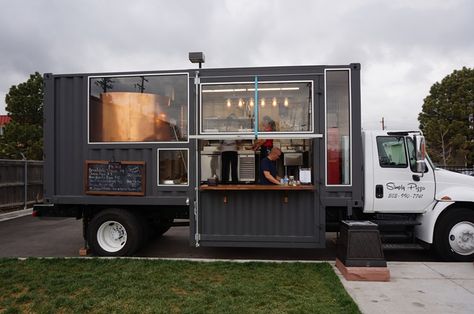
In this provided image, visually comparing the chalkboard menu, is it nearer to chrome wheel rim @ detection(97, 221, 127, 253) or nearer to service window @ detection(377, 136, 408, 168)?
chrome wheel rim @ detection(97, 221, 127, 253)

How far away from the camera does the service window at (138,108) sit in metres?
6.43

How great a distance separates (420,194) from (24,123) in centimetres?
2128

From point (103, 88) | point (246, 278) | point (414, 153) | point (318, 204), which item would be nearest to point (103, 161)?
point (103, 88)

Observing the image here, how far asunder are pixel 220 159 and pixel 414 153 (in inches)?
132

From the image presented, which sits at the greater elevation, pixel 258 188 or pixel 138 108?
pixel 138 108

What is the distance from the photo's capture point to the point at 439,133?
2788cm

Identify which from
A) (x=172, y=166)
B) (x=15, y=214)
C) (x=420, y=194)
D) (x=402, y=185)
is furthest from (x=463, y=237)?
(x=15, y=214)

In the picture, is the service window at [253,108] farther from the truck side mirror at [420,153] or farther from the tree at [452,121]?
the tree at [452,121]

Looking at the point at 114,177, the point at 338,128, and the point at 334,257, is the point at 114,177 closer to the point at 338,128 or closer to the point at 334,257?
the point at 338,128

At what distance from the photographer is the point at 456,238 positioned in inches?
247

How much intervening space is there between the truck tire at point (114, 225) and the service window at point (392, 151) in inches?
176

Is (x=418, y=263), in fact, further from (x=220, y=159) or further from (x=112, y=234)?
(x=112, y=234)

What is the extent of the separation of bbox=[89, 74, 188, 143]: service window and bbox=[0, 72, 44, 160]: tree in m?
15.1

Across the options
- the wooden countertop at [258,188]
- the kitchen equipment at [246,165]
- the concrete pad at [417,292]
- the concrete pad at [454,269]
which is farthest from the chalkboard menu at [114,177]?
the concrete pad at [454,269]
